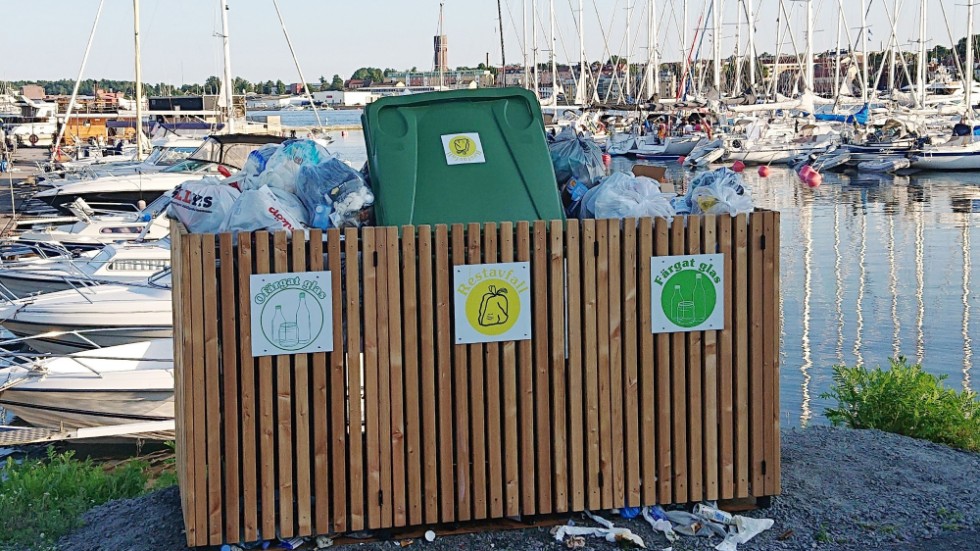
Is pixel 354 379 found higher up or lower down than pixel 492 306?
lower down

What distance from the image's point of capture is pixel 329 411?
17.3 feet

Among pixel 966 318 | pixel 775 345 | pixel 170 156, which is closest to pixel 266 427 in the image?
pixel 775 345

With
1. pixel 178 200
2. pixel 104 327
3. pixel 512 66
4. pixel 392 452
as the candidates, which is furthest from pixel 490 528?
pixel 512 66

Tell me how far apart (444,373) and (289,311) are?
0.75 m

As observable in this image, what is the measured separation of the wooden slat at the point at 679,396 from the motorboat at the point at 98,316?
26.9ft

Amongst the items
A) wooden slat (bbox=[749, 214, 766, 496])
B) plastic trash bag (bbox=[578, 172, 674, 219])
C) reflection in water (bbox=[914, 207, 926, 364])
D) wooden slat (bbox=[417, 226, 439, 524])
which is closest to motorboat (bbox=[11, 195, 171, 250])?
reflection in water (bbox=[914, 207, 926, 364])

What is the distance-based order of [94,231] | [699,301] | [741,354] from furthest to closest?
1. [94,231]
2. [741,354]
3. [699,301]

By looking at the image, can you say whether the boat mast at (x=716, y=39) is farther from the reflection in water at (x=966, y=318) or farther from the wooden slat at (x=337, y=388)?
the wooden slat at (x=337, y=388)

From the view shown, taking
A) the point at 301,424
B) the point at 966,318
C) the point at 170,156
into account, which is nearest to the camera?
the point at 301,424

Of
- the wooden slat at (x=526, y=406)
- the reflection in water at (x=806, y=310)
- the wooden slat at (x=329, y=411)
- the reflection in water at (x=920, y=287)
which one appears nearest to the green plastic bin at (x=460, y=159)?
the wooden slat at (x=526, y=406)

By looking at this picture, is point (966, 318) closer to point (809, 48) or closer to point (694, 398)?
point (694, 398)

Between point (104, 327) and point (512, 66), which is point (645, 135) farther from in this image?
point (104, 327)

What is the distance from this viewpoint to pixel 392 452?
5.34 m

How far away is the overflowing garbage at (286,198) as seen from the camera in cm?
545
